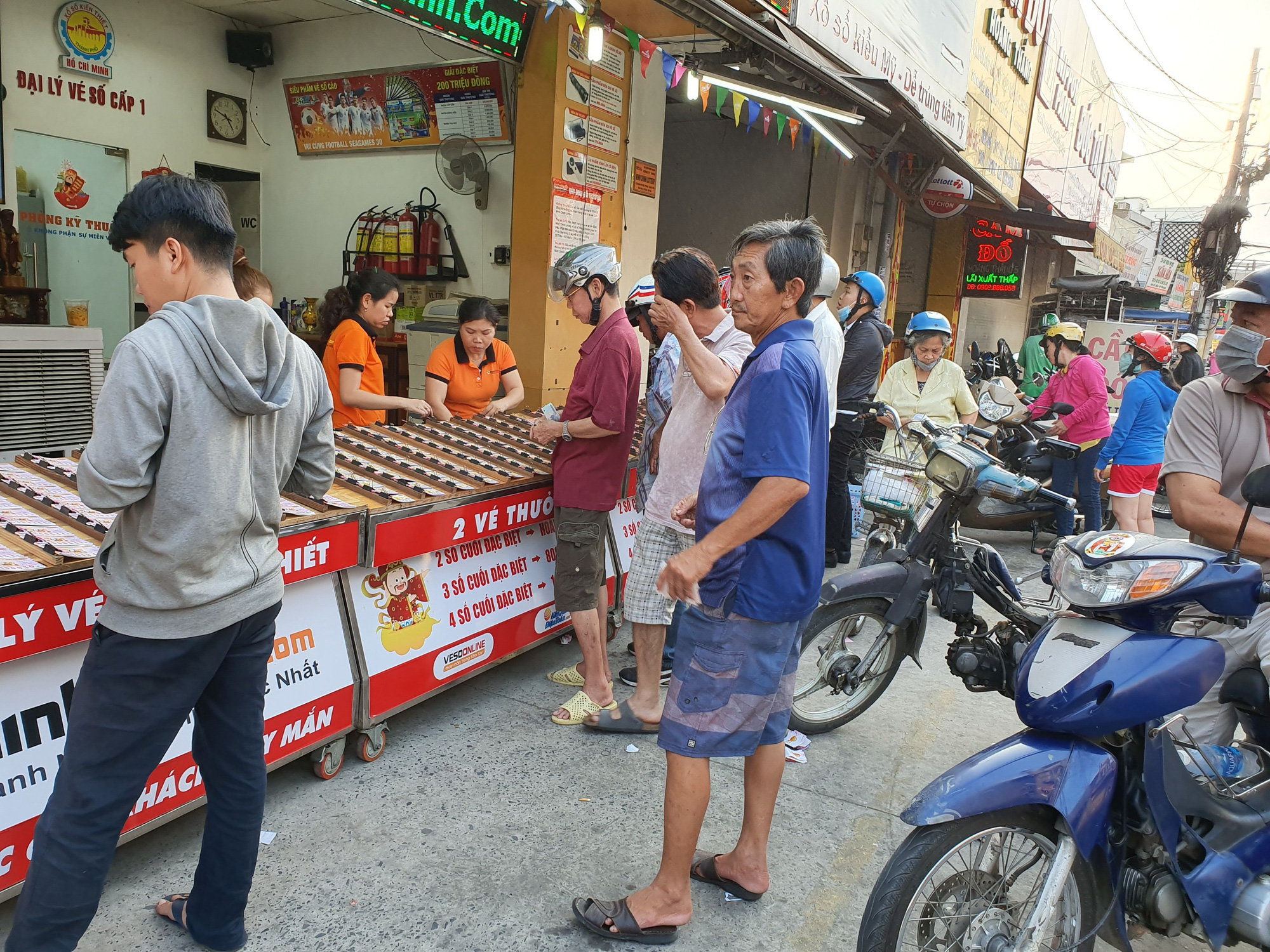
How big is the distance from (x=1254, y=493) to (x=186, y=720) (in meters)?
2.69

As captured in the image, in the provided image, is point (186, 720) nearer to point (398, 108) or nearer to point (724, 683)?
point (724, 683)

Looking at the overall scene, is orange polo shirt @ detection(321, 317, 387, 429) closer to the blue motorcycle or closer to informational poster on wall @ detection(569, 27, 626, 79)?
informational poster on wall @ detection(569, 27, 626, 79)

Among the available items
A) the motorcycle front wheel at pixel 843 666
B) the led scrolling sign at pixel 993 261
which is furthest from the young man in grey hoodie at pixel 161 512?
the led scrolling sign at pixel 993 261

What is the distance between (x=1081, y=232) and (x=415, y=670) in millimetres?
15248

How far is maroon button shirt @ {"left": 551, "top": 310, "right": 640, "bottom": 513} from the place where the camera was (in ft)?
11.9

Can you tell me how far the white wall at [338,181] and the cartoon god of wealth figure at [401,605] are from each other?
4509 millimetres

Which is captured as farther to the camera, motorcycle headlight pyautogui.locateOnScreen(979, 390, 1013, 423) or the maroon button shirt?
motorcycle headlight pyautogui.locateOnScreen(979, 390, 1013, 423)

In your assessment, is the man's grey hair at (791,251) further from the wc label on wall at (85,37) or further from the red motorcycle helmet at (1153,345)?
the wc label on wall at (85,37)

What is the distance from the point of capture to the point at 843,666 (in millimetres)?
3816

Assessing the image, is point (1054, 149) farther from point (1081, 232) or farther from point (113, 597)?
point (113, 597)

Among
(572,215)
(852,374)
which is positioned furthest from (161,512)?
(572,215)

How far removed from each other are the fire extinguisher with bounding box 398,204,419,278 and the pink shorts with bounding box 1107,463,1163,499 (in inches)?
235

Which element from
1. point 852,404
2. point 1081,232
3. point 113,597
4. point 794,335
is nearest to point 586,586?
point 794,335

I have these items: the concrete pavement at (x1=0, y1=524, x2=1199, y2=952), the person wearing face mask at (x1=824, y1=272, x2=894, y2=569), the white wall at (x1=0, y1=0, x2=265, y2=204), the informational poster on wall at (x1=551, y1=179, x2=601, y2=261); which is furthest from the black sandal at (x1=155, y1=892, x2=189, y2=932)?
the white wall at (x1=0, y1=0, x2=265, y2=204)
